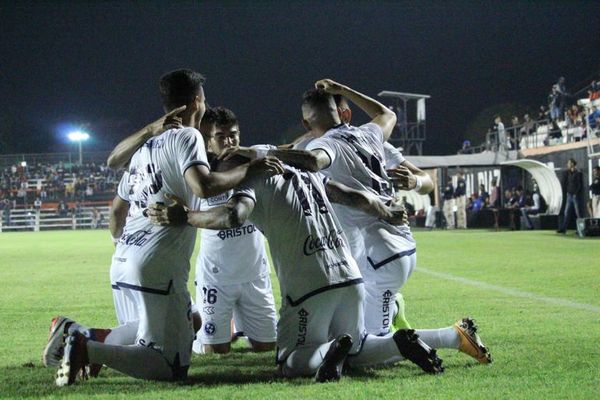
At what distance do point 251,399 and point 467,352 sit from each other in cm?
173

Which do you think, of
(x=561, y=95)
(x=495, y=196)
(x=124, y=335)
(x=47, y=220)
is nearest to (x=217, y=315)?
(x=124, y=335)

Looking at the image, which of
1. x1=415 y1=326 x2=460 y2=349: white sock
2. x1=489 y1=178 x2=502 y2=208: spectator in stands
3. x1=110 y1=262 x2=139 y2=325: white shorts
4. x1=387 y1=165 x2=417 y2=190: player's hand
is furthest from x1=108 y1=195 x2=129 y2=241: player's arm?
x1=489 y1=178 x2=502 y2=208: spectator in stands

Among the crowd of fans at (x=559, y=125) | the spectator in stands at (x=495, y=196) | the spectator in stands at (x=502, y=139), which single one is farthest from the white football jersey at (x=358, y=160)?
the spectator in stands at (x=502, y=139)

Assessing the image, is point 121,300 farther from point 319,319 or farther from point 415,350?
point 415,350

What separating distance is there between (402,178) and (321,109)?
3.49 feet

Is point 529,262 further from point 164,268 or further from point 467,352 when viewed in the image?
point 164,268

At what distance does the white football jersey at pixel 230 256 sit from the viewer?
709 centimetres

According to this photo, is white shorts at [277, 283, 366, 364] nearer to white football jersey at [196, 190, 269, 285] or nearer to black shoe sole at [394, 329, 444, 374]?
black shoe sole at [394, 329, 444, 374]

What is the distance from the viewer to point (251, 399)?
4.54 metres

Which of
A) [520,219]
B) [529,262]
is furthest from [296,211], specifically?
[520,219]

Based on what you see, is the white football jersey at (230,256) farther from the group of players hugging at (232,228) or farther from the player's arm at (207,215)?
the player's arm at (207,215)

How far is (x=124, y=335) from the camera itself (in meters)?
5.57

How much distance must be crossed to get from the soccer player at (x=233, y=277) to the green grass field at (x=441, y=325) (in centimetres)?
28

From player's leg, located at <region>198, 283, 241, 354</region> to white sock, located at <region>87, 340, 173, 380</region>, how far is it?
67.8 inches
